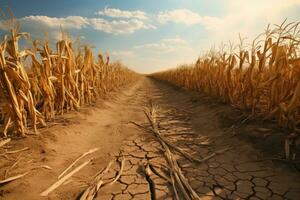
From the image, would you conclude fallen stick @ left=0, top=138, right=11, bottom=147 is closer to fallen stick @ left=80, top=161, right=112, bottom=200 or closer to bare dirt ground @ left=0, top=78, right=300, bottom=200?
bare dirt ground @ left=0, top=78, right=300, bottom=200

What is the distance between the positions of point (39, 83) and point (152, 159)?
282cm

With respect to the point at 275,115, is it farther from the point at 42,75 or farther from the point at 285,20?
the point at 42,75

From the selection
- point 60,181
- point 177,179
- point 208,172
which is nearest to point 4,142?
point 60,181

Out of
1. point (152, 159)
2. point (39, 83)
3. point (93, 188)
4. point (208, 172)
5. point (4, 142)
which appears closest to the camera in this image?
point (93, 188)

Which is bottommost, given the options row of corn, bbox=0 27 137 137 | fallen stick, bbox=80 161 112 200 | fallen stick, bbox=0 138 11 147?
fallen stick, bbox=80 161 112 200

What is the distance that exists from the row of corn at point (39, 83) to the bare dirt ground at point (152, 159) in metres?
0.35

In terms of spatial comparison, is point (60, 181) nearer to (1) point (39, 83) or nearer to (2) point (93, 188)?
(2) point (93, 188)

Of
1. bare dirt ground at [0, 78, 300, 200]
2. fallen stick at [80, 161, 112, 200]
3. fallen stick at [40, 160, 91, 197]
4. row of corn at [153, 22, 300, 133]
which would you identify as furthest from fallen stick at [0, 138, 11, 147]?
row of corn at [153, 22, 300, 133]

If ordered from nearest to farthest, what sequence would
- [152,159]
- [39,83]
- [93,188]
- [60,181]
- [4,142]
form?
1. [93,188]
2. [60,181]
3. [4,142]
4. [152,159]
5. [39,83]

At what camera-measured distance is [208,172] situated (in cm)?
310

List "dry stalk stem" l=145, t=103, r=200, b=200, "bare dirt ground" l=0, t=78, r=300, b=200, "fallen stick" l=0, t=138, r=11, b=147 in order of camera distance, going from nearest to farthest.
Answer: "dry stalk stem" l=145, t=103, r=200, b=200 < "bare dirt ground" l=0, t=78, r=300, b=200 < "fallen stick" l=0, t=138, r=11, b=147

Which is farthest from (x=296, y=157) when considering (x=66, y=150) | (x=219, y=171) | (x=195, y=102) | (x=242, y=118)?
(x=195, y=102)

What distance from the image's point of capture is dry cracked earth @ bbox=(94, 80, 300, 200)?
102 inches

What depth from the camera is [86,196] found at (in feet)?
8.21
